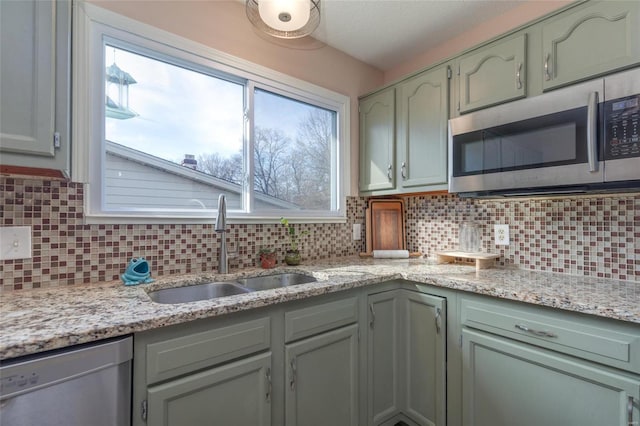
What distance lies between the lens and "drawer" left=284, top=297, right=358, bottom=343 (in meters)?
1.32

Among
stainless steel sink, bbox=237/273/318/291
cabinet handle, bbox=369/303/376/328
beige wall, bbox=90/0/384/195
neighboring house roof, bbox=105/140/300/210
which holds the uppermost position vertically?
beige wall, bbox=90/0/384/195

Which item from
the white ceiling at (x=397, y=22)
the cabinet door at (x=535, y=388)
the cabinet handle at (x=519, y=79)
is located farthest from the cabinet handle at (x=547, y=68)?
the cabinet door at (x=535, y=388)

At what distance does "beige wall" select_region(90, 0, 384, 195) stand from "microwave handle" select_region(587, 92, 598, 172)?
1469 millimetres

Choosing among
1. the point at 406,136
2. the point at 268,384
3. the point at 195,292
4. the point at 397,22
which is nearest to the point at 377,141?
the point at 406,136

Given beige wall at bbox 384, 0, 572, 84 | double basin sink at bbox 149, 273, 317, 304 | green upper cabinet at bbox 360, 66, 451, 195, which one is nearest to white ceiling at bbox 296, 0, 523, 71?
beige wall at bbox 384, 0, 572, 84

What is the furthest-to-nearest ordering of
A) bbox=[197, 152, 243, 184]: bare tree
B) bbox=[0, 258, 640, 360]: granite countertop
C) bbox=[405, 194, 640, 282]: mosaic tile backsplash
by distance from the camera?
bbox=[197, 152, 243, 184]: bare tree → bbox=[405, 194, 640, 282]: mosaic tile backsplash → bbox=[0, 258, 640, 360]: granite countertop

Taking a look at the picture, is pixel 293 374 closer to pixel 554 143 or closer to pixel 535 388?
pixel 535 388

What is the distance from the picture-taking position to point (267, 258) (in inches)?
73.8

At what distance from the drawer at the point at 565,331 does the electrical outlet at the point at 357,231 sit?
1.12 metres

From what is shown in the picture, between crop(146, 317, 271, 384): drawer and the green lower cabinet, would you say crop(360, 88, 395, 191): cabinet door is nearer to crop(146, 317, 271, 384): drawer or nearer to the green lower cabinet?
the green lower cabinet

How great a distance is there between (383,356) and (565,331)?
0.84 meters

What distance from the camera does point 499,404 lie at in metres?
1.37

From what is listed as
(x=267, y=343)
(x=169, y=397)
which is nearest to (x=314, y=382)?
(x=267, y=343)

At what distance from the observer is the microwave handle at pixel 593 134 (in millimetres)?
1275
